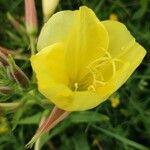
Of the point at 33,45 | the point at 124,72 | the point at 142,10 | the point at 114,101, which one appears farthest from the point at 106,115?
the point at 124,72

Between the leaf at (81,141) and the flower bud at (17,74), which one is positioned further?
the leaf at (81,141)

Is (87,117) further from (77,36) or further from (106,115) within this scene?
(77,36)

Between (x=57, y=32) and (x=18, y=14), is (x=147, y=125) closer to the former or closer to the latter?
(x=18, y=14)

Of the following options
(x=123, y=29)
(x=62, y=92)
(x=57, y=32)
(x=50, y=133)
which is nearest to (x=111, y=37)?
(x=123, y=29)

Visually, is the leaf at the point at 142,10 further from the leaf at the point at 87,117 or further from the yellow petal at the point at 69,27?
the yellow petal at the point at 69,27

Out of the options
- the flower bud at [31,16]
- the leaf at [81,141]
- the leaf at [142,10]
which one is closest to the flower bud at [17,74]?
the flower bud at [31,16]

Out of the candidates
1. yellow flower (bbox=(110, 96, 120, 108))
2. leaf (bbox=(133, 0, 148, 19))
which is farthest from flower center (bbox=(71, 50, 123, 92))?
leaf (bbox=(133, 0, 148, 19))

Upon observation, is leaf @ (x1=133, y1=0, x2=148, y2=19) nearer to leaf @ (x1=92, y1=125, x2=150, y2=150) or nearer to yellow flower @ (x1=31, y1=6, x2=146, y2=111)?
leaf @ (x1=92, y1=125, x2=150, y2=150)
